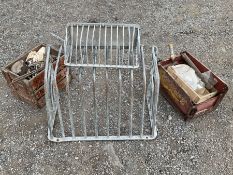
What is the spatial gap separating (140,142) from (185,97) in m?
0.99

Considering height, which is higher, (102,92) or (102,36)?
(102,36)

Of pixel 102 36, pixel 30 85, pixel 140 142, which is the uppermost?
pixel 102 36

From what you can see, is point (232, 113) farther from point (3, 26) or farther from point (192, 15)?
point (3, 26)

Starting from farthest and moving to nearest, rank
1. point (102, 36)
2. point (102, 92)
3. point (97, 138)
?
point (102, 92)
point (97, 138)
point (102, 36)

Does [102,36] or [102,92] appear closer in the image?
[102,36]

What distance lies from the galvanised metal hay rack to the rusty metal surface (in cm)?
28

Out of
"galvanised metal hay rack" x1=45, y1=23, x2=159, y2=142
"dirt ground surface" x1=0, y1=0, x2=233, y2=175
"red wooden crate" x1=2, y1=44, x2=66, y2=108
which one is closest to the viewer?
"galvanised metal hay rack" x1=45, y1=23, x2=159, y2=142

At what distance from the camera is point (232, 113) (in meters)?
5.42

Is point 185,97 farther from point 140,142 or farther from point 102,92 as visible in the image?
point 102,92

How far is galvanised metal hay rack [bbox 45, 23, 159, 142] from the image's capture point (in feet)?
15.1

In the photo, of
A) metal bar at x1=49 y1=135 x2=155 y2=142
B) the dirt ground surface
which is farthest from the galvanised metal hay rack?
the dirt ground surface

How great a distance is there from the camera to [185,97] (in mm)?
4980

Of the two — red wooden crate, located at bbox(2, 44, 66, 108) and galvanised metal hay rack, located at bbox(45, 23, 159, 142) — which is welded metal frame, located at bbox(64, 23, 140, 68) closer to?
Answer: galvanised metal hay rack, located at bbox(45, 23, 159, 142)

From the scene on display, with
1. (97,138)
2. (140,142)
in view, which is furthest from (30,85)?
(140,142)
